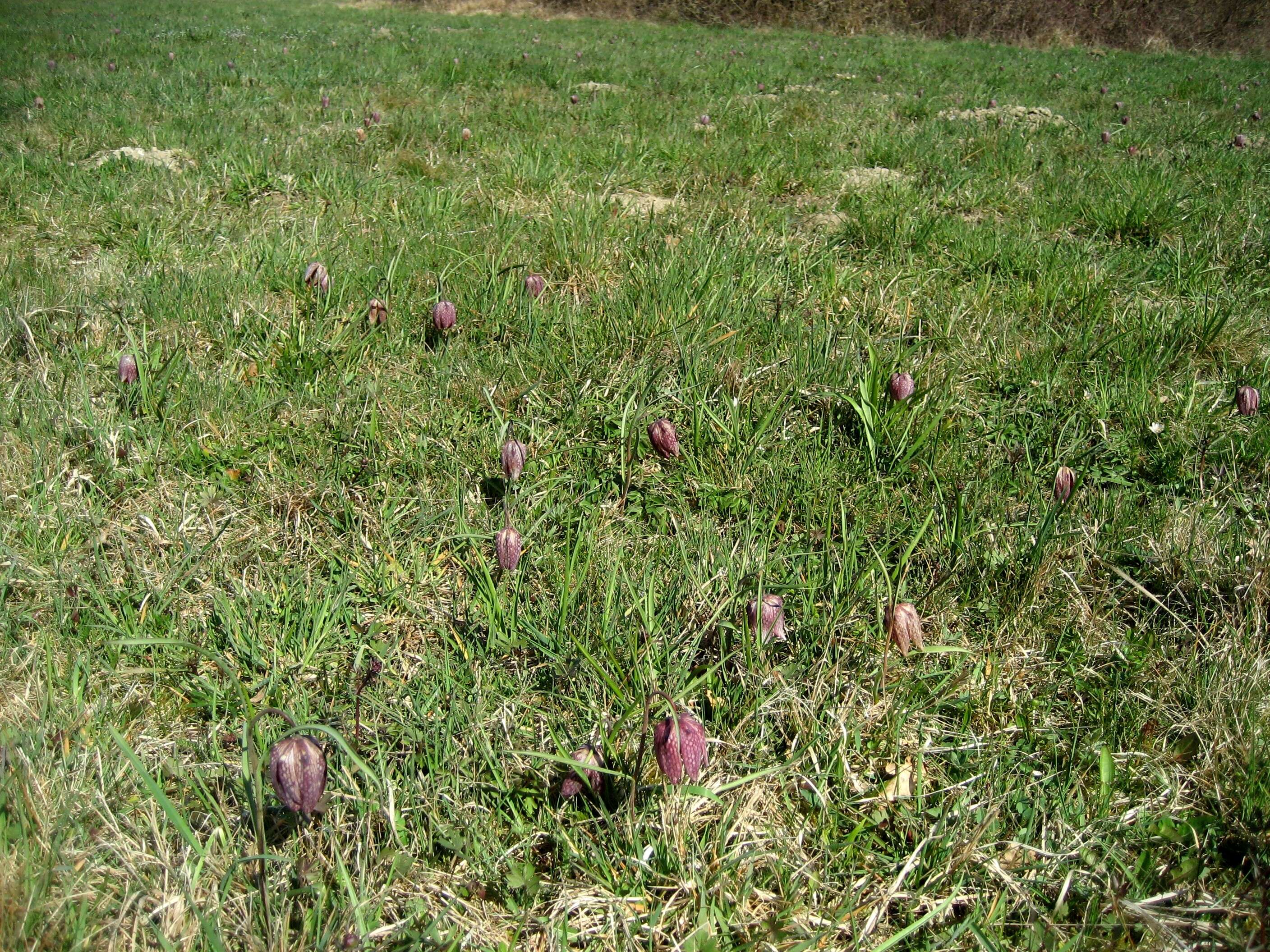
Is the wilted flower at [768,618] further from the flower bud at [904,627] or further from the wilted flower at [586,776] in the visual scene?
the wilted flower at [586,776]

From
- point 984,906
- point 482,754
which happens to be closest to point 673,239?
point 482,754

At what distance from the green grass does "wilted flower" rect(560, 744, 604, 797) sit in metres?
0.03

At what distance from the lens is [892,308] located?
292 centimetres

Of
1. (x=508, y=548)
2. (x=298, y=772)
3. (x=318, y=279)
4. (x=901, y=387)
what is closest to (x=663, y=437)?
(x=508, y=548)

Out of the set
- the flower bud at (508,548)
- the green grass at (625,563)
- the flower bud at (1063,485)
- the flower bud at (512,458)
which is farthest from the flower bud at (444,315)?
the flower bud at (1063,485)

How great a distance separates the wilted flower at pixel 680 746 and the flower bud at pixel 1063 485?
3.69 ft

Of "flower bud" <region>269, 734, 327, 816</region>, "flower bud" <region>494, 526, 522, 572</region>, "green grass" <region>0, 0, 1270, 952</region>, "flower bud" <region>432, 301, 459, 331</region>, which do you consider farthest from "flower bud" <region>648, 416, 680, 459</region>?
"flower bud" <region>269, 734, 327, 816</region>

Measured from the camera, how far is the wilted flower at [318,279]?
9.02 feet

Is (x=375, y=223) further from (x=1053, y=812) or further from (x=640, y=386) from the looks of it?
(x=1053, y=812)

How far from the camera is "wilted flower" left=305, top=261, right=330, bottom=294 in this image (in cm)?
275

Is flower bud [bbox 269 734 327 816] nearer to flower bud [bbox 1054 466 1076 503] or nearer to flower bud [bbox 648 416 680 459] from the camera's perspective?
flower bud [bbox 648 416 680 459]

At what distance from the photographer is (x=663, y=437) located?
2.07 meters

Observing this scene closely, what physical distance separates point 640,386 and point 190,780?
1.49 meters

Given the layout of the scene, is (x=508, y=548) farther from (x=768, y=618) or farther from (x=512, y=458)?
(x=768, y=618)
